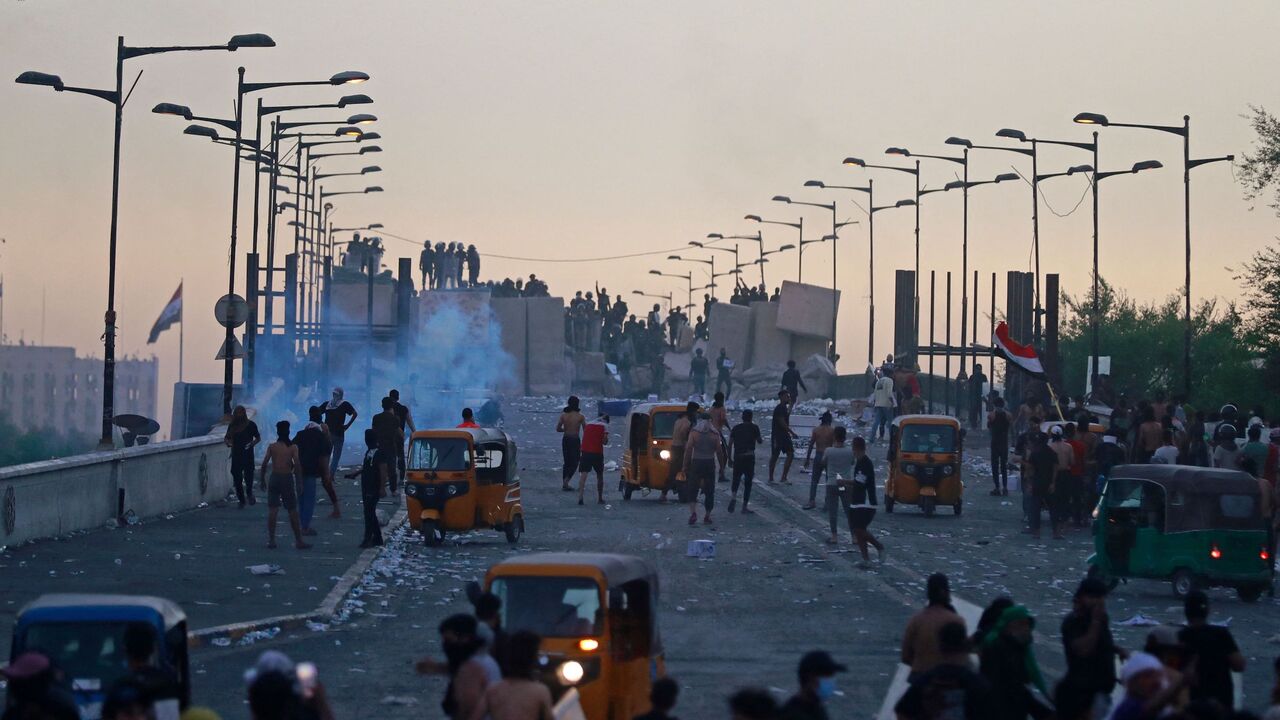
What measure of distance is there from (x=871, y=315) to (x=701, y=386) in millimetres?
8358

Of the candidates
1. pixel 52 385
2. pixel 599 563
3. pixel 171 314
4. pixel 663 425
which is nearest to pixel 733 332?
pixel 171 314

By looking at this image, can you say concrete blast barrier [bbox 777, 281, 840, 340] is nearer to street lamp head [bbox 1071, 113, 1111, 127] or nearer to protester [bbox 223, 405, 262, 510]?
street lamp head [bbox 1071, 113, 1111, 127]

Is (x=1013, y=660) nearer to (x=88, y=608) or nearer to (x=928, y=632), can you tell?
(x=928, y=632)

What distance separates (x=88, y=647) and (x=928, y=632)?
452cm

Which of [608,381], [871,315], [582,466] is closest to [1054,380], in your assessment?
[582,466]

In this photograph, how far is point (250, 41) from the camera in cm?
3038

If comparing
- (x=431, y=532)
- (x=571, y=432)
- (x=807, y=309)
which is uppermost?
(x=807, y=309)

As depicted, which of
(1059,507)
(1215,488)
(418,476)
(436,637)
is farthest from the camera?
(1059,507)

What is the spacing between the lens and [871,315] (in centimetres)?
7550

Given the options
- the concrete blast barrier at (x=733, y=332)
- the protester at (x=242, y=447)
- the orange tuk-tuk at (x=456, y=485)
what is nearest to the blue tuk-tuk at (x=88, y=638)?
the orange tuk-tuk at (x=456, y=485)

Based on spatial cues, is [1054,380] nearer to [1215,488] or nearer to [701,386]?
[701,386]

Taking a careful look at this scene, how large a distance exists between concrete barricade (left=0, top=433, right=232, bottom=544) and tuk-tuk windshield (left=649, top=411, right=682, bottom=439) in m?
7.40

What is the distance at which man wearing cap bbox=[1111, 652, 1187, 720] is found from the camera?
28.7 feet

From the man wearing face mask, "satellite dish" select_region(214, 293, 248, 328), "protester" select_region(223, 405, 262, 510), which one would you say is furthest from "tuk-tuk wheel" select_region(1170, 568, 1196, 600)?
"satellite dish" select_region(214, 293, 248, 328)
